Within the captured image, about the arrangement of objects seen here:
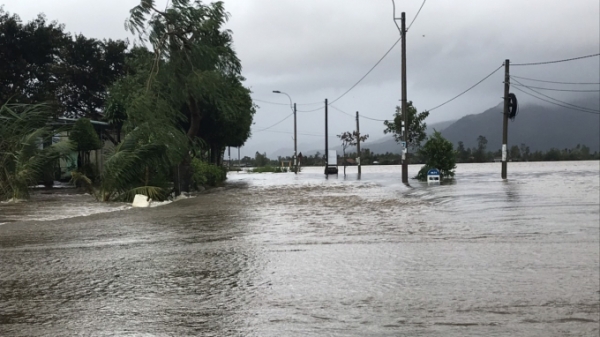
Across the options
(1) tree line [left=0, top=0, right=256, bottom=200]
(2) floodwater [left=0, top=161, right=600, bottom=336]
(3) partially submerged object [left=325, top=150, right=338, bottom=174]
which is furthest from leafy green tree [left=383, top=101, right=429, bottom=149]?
(2) floodwater [left=0, top=161, right=600, bottom=336]

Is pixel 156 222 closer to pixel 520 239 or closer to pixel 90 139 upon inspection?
pixel 520 239

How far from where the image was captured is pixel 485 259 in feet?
25.2

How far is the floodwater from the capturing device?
5059mm

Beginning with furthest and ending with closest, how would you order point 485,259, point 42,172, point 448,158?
point 448,158
point 42,172
point 485,259

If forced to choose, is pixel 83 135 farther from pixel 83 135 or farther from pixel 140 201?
pixel 140 201

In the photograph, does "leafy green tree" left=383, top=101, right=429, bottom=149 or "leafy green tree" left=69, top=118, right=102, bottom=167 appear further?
"leafy green tree" left=383, top=101, right=429, bottom=149

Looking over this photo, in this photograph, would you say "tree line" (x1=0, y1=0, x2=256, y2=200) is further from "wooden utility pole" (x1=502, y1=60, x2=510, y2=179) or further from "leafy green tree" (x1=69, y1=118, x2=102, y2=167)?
"wooden utility pole" (x1=502, y1=60, x2=510, y2=179)

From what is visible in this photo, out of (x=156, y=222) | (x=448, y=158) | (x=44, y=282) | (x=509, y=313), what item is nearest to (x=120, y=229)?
(x=156, y=222)

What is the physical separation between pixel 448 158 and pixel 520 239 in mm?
24576

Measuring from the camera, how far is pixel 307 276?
6867mm

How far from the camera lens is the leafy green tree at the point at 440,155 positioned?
33.2 meters

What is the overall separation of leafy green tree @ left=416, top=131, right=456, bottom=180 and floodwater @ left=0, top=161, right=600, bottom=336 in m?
20.3

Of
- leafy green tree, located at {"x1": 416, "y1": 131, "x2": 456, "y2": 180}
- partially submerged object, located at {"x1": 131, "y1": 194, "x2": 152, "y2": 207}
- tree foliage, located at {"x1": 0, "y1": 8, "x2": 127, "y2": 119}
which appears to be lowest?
partially submerged object, located at {"x1": 131, "y1": 194, "x2": 152, "y2": 207}

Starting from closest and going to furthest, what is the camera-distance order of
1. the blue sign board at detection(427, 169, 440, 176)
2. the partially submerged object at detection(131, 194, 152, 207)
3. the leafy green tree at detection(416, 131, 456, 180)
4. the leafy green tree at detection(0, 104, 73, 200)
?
Result: the partially submerged object at detection(131, 194, 152, 207)
the leafy green tree at detection(0, 104, 73, 200)
the blue sign board at detection(427, 169, 440, 176)
the leafy green tree at detection(416, 131, 456, 180)
